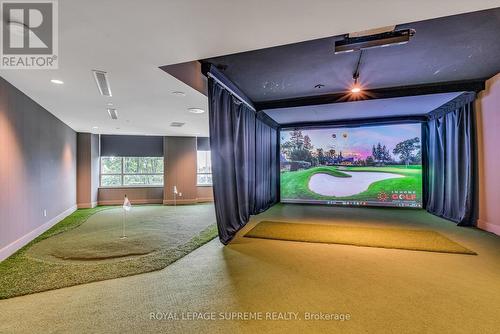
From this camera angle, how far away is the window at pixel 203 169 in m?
8.77

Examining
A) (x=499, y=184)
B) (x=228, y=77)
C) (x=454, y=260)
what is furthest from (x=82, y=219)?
(x=499, y=184)

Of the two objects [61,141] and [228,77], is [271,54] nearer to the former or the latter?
[228,77]

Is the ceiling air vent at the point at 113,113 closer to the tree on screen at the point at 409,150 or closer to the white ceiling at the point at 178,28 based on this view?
the white ceiling at the point at 178,28

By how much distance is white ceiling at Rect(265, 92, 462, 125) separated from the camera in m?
5.00

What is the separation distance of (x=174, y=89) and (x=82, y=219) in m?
4.15

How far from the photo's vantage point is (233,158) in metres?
4.15

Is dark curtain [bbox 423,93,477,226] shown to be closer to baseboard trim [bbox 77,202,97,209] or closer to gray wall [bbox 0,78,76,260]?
gray wall [bbox 0,78,76,260]

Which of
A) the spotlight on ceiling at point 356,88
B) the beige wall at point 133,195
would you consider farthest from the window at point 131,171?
the spotlight on ceiling at point 356,88

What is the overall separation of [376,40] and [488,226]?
4.11 metres

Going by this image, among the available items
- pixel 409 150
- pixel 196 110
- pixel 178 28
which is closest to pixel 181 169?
pixel 196 110

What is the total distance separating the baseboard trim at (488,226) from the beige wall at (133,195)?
329 inches

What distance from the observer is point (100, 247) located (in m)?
3.56

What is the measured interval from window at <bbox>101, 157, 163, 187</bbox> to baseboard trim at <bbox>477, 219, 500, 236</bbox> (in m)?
8.50

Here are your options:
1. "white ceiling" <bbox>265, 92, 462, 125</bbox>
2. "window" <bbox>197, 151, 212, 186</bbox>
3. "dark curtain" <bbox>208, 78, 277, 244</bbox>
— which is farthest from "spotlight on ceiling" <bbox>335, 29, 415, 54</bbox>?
"window" <bbox>197, 151, 212, 186</bbox>
